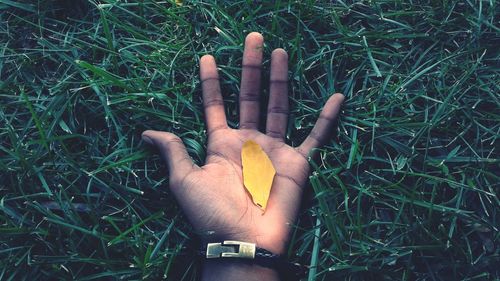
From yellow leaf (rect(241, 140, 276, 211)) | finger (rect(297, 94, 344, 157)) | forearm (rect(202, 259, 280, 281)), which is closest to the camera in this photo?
forearm (rect(202, 259, 280, 281))

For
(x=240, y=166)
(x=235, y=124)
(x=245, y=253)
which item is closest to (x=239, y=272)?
(x=245, y=253)

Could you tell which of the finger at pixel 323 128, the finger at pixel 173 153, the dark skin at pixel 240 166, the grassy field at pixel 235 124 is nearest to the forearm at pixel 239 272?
the dark skin at pixel 240 166

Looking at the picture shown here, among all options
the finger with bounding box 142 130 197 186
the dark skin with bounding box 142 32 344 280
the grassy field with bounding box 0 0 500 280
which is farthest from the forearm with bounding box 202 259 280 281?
the finger with bounding box 142 130 197 186

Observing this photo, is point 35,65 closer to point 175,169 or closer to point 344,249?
point 175,169

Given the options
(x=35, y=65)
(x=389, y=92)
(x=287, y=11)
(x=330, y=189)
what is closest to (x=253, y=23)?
(x=287, y=11)

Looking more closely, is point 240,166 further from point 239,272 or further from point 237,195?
point 239,272

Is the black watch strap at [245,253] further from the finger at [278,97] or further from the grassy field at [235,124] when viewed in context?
the finger at [278,97]

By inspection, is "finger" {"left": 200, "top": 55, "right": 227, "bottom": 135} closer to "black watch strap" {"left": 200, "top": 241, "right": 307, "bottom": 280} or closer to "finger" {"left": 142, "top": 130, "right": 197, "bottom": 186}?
"finger" {"left": 142, "top": 130, "right": 197, "bottom": 186}
